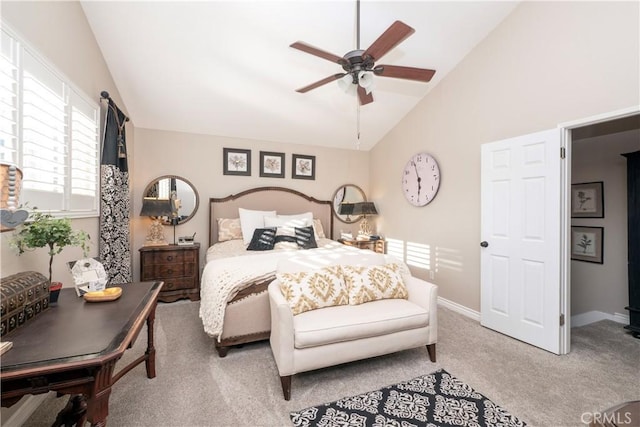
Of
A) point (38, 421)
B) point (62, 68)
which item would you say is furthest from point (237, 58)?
point (38, 421)

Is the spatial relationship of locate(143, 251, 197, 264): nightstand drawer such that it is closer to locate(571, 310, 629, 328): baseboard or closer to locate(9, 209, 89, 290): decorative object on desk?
locate(9, 209, 89, 290): decorative object on desk

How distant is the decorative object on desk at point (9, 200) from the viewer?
1.10 metres

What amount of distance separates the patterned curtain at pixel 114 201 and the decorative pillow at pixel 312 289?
1882 mm

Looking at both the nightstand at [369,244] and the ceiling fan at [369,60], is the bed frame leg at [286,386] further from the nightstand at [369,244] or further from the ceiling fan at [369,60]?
the nightstand at [369,244]

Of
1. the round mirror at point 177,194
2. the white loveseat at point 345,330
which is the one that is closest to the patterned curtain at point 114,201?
the round mirror at point 177,194

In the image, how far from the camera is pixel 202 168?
4328mm

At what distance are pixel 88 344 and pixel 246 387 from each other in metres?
1.22

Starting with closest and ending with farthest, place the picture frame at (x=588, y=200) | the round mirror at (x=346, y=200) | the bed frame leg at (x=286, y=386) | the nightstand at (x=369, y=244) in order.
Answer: the bed frame leg at (x=286, y=386)
the picture frame at (x=588, y=200)
the nightstand at (x=369, y=244)
the round mirror at (x=346, y=200)

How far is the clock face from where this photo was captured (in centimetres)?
383

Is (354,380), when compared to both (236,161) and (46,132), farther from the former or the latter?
(236,161)

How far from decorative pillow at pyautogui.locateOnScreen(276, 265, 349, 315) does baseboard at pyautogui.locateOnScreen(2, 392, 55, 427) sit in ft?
4.97

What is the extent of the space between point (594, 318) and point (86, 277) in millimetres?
5086

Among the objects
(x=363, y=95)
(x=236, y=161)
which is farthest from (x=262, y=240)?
(x=363, y=95)

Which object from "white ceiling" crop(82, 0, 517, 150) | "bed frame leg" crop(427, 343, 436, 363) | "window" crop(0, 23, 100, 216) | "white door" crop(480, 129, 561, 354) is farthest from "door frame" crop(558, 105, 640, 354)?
"window" crop(0, 23, 100, 216)
